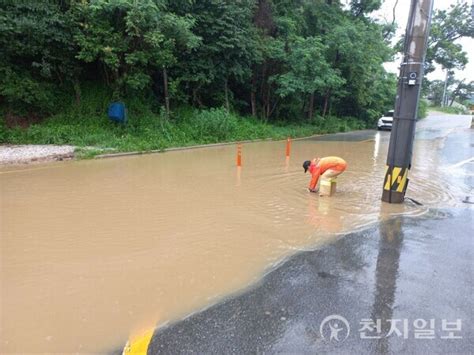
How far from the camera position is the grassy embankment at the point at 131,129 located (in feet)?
43.9

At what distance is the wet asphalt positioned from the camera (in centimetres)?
294

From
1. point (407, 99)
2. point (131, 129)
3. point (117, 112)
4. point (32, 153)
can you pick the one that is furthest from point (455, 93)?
point (32, 153)

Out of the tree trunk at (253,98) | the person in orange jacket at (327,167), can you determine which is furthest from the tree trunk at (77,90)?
the person in orange jacket at (327,167)

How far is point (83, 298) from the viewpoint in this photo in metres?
3.61

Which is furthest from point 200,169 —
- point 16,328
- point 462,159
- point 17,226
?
point 462,159

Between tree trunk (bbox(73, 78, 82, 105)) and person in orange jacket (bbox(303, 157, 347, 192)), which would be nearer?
person in orange jacket (bbox(303, 157, 347, 192))

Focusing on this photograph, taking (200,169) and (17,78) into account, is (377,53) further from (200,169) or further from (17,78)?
(17,78)

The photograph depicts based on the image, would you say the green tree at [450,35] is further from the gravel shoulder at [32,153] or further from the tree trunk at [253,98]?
the gravel shoulder at [32,153]

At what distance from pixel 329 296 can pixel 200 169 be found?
24.8ft

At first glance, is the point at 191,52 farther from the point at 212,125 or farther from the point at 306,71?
the point at 306,71

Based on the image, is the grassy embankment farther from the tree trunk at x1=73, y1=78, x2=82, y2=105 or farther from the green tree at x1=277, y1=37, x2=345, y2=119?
the green tree at x1=277, y1=37, x2=345, y2=119

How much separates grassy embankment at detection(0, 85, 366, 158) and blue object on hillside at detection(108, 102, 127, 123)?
26 cm

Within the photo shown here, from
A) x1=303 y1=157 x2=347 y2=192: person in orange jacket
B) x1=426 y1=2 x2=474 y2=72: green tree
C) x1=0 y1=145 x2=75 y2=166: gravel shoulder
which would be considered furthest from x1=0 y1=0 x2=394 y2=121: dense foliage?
x1=426 y1=2 x2=474 y2=72: green tree

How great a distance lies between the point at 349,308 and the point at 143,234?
3.14 m
